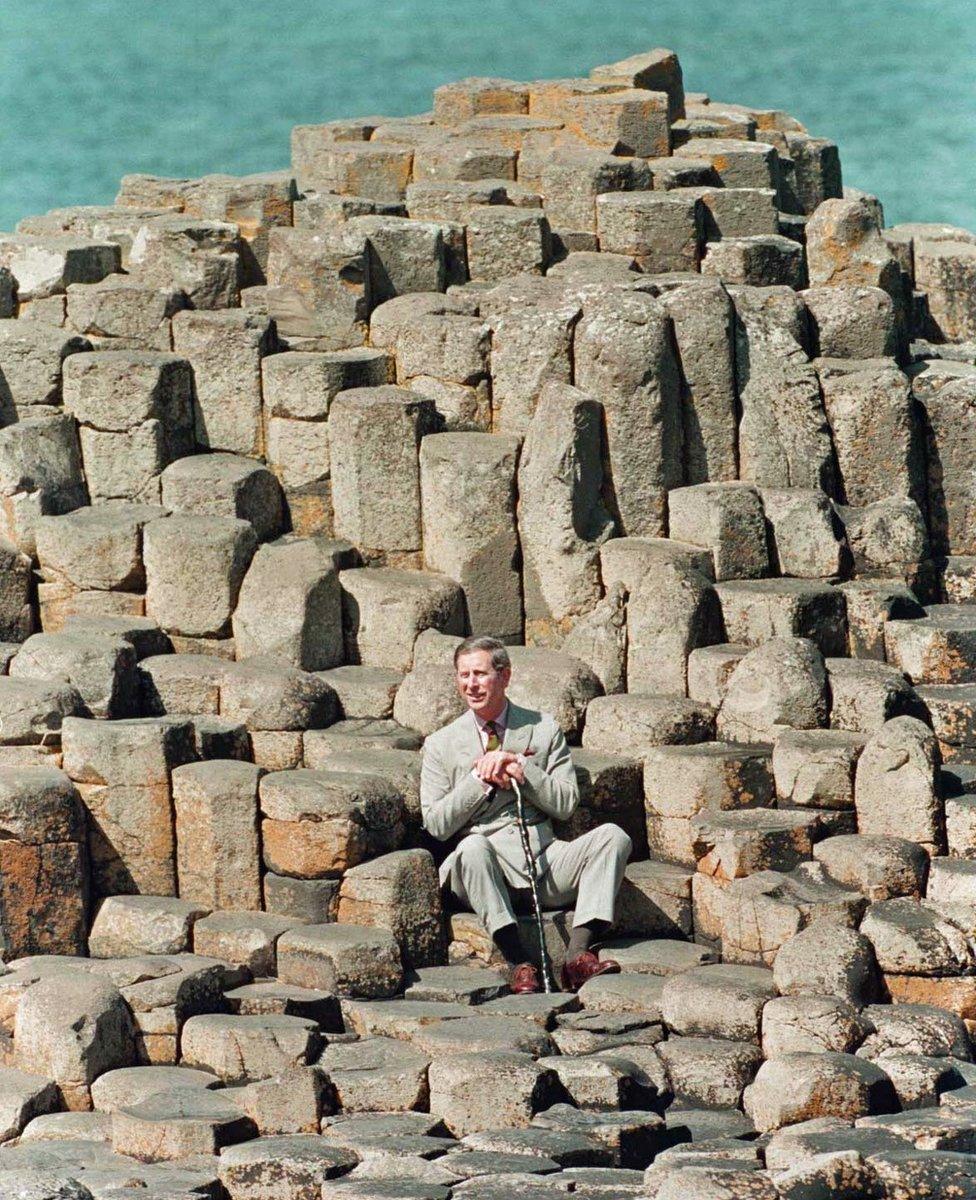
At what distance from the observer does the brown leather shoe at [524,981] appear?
41.8ft

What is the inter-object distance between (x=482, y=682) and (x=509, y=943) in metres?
1.45

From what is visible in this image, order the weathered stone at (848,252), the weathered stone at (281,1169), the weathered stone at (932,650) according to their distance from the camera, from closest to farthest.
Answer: the weathered stone at (281,1169), the weathered stone at (932,650), the weathered stone at (848,252)

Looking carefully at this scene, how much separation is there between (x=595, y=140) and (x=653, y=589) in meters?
6.09

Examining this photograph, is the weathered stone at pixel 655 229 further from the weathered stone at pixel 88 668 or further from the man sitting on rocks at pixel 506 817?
the weathered stone at pixel 88 668

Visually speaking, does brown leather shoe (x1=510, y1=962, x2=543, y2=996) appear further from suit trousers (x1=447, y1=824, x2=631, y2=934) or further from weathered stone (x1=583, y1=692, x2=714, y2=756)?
weathered stone (x1=583, y1=692, x2=714, y2=756)

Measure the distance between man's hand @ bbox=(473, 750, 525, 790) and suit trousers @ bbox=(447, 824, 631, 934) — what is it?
0.37m

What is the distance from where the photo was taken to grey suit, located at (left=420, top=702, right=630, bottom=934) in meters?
13.1

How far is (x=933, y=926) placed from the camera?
12578mm

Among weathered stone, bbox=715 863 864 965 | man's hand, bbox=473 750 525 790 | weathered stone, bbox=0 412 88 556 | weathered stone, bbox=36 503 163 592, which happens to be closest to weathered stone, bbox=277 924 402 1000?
man's hand, bbox=473 750 525 790

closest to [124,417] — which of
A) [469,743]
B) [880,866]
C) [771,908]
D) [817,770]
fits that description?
[469,743]

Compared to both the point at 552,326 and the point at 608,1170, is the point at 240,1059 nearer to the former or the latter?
the point at 608,1170

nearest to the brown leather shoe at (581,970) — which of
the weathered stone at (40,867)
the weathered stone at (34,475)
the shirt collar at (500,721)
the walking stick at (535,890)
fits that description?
the walking stick at (535,890)

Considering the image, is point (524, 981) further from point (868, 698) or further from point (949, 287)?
point (949, 287)

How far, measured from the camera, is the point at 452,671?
14.7 m
